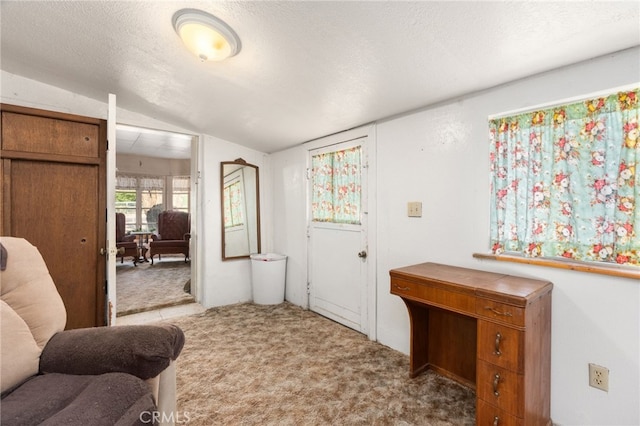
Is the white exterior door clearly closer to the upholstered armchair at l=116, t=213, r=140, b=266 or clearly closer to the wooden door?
the wooden door

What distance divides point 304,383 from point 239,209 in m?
2.52

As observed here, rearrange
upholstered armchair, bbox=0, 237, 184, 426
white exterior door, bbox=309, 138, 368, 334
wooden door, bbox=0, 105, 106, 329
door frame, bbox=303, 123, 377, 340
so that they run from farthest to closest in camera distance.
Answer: white exterior door, bbox=309, 138, 368, 334 → door frame, bbox=303, 123, 377, 340 → wooden door, bbox=0, 105, 106, 329 → upholstered armchair, bbox=0, 237, 184, 426

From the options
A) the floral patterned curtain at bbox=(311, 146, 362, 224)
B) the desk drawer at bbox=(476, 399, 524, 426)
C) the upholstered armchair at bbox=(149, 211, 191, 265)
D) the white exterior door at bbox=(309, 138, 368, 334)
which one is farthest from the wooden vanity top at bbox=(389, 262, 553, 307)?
the upholstered armchair at bbox=(149, 211, 191, 265)

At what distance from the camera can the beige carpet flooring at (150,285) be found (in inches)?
145

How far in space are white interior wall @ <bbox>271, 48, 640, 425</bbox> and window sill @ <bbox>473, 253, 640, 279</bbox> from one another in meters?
0.04

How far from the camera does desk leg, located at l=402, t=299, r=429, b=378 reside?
2135 mm

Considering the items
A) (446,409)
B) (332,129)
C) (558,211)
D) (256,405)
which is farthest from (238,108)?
(446,409)

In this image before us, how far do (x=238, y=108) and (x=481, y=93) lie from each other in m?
2.02

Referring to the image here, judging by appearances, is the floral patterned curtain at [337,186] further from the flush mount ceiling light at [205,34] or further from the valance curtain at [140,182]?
the valance curtain at [140,182]

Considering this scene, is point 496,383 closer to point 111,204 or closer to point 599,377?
point 599,377

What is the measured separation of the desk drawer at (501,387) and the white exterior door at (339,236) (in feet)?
4.46

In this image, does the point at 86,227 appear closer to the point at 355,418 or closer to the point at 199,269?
the point at 199,269

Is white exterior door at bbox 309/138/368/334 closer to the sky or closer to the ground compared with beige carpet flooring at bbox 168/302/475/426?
closer to the sky

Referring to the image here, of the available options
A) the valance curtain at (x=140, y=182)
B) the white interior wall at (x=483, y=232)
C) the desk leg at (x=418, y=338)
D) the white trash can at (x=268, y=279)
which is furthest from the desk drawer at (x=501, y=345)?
the valance curtain at (x=140, y=182)
